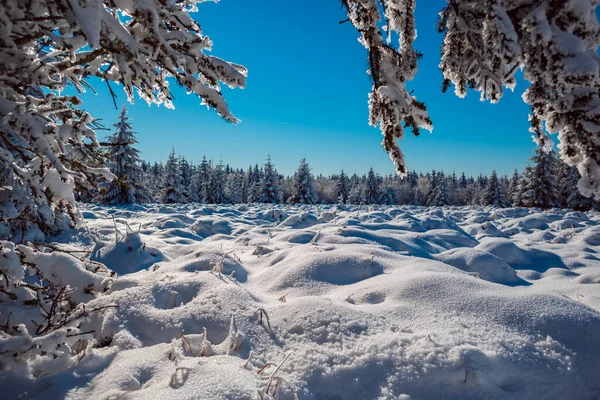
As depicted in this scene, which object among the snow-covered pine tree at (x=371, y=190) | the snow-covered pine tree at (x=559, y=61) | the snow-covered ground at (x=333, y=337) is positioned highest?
the snow-covered pine tree at (x=371, y=190)

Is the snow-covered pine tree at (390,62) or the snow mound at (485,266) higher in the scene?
the snow-covered pine tree at (390,62)

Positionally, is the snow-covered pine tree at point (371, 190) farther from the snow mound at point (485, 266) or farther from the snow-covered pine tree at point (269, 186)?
the snow mound at point (485, 266)

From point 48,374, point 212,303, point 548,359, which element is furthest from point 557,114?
point 48,374

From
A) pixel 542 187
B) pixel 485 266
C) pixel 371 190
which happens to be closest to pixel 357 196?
pixel 371 190

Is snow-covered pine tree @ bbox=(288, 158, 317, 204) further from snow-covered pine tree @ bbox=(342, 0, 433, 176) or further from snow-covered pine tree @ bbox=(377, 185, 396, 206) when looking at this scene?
snow-covered pine tree @ bbox=(342, 0, 433, 176)

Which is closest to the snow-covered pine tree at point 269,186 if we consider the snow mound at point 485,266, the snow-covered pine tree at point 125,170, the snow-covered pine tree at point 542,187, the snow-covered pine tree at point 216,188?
the snow-covered pine tree at point 216,188

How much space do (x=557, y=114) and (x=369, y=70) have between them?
0.95 m

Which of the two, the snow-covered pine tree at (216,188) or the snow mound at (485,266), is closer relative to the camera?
the snow mound at (485,266)

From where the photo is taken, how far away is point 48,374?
5.24 ft

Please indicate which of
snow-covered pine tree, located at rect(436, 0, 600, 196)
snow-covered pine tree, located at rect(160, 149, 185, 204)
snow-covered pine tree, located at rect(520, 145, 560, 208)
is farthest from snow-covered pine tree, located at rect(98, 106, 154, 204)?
snow-covered pine tree, located at rect(520, 145, 560, 208)

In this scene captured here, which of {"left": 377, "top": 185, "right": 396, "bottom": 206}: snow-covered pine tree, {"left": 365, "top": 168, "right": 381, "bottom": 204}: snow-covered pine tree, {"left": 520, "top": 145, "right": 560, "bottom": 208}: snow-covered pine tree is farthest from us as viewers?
{"left": 365, "top": 168, "right": 381, "bottom": 204}: snow-covered pine tree

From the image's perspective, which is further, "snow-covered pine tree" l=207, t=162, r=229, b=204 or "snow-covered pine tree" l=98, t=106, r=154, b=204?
"snow-covered pine tree" l=207, t=162, r=229, b=204

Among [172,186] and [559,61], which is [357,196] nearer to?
[172,186]

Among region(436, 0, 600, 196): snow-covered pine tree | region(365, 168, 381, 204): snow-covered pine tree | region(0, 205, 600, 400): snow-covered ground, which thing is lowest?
region(0, 205, 600, 400): snow-covered ground
